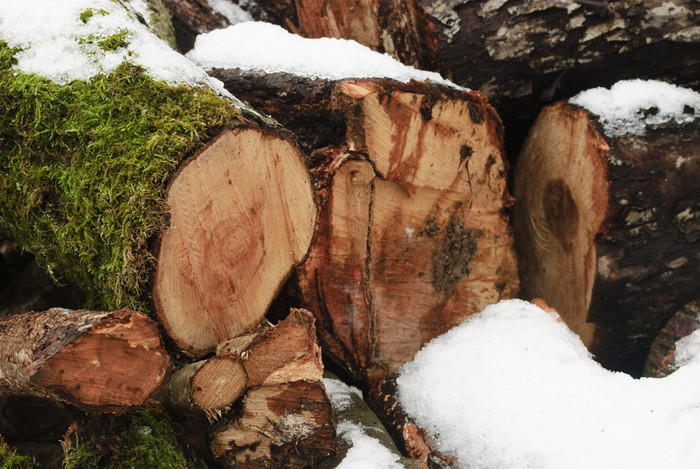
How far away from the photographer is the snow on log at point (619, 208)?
2.63 metres

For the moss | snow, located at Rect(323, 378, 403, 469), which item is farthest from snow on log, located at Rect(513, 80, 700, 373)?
the moss

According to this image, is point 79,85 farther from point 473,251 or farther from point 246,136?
point 473,251

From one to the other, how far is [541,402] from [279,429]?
888 mm


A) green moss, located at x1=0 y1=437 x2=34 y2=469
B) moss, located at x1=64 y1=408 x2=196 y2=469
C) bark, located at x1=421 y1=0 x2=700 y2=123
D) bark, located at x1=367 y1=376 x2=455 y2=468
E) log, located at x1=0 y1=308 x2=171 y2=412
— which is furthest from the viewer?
bark, located at x1=421 y1=0 x2=700 y2=123

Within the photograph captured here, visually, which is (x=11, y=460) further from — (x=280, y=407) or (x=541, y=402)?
(x=541, y=402)

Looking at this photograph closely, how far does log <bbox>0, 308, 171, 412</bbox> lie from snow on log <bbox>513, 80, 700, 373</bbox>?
195 centimetres

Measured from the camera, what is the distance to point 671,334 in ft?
9.32

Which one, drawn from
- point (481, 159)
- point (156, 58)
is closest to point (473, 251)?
point (481, 159)

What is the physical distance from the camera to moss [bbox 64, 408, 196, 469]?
1832mm

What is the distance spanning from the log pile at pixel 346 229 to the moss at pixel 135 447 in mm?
11

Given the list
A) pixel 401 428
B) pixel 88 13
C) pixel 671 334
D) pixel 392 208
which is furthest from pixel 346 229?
pixel 671 334

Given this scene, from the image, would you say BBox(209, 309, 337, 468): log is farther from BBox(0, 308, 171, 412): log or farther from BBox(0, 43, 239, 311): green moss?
BBox(0, 43, 239, 311): green moss

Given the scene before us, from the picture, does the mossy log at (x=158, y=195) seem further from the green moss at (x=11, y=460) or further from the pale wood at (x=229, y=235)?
the green moss at (x=11, y=460)

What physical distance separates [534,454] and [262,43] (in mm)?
1932
